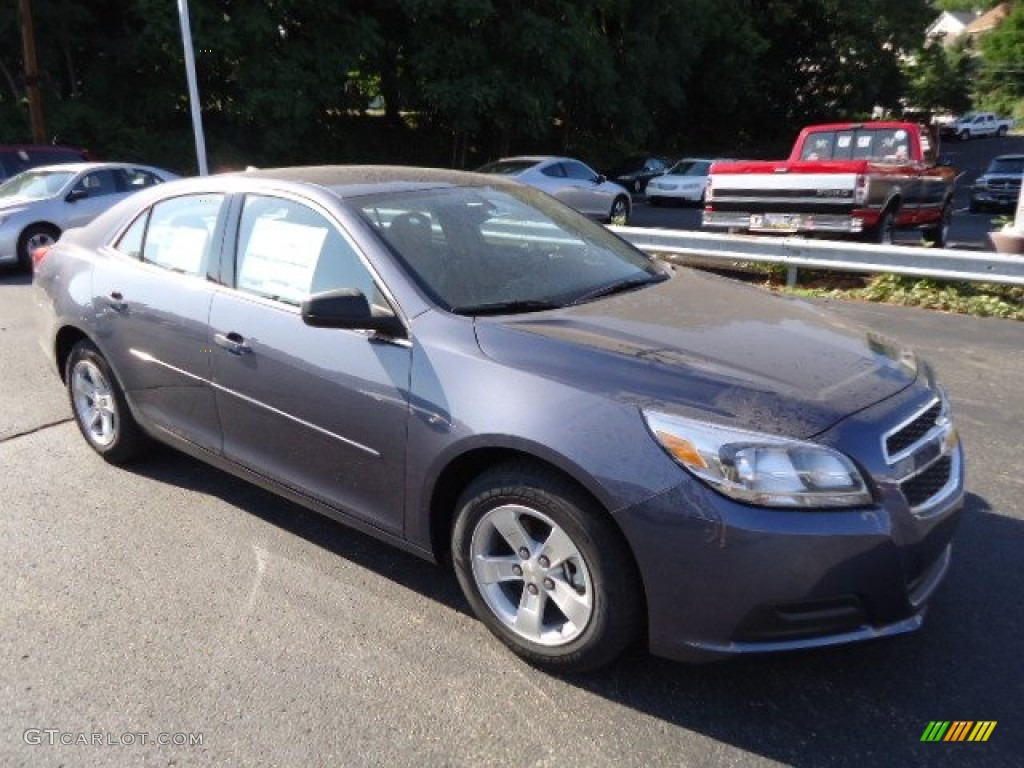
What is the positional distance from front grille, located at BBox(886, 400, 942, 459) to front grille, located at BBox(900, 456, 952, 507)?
0.32ft

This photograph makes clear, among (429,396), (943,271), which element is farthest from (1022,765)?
(943,271)

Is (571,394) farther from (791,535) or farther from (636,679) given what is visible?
(636,679)

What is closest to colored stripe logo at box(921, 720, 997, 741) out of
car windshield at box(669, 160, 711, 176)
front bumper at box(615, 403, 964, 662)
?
front bumper at box(615, 403, 964, 662)

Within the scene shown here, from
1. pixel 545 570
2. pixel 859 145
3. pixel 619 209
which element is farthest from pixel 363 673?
pixel 619 209

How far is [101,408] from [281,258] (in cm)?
168

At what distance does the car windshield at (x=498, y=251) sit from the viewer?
3316 millimetres

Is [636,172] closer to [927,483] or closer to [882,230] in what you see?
[882,230]

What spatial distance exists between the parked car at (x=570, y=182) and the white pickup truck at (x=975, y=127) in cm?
4703

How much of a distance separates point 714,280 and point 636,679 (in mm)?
1894

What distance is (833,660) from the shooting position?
9.73 feet

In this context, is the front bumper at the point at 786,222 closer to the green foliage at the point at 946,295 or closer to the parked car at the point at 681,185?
the green foliage at the point at 946,295

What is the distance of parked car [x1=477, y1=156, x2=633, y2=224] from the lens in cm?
1639

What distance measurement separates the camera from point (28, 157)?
14.2 m

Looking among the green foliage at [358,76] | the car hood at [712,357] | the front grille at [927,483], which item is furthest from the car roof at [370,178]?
the green foliage at [358,76]
